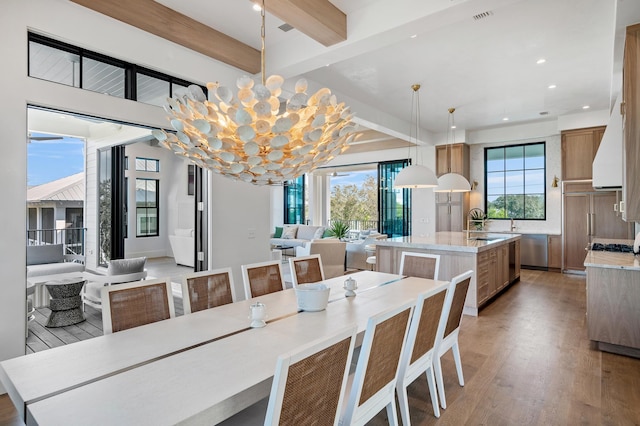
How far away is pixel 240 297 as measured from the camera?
4441 millimetres

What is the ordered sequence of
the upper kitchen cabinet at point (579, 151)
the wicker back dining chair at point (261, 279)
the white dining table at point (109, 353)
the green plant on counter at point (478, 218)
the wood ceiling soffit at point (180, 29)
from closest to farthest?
the white dining table at point (109, 353), the wicker back dining chair at point (261, 279), the wood ceiling soffit at point (180, 29), the upper kitchen cabinet at point (579, 151), the green plant on counter at point (478, 218)

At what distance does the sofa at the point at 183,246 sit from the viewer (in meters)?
7.70

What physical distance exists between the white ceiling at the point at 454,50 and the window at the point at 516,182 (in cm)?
188

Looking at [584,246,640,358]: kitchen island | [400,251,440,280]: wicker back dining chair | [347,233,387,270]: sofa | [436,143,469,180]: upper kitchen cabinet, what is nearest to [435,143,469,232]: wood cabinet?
[436,143,469,180]: upper kitchen cabinet

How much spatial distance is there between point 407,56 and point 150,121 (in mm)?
2975

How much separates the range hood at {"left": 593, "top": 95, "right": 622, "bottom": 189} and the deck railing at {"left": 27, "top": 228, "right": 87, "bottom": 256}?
7.96 meters

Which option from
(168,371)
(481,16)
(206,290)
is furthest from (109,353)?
(481,16)

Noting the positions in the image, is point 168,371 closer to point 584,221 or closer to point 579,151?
point 584,221

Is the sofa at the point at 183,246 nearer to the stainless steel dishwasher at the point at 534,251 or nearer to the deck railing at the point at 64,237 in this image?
the deck railing at the point at 64,237

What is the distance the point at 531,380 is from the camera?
9.18ft

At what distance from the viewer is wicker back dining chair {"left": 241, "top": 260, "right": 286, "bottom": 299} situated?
2869mm

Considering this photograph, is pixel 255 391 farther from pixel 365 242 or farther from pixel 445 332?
pixel 365 242

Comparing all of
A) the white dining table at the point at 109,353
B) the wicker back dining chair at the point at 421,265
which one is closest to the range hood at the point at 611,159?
the wicker back dining chair at the point at 421,265

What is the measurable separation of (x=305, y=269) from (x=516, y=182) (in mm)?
6735
